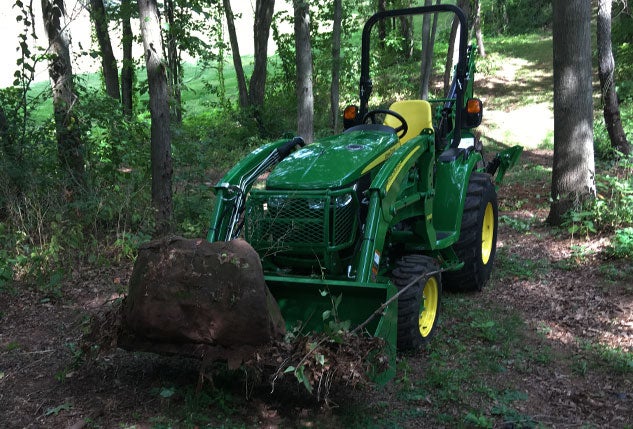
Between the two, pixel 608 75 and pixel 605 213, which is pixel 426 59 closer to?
pixel 608 75

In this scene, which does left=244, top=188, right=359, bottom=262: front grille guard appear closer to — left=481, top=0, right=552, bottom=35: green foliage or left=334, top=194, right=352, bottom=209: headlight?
left=334, top=194, right=352, bottom=209: headlight

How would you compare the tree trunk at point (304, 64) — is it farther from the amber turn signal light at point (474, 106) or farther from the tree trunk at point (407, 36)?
the tree trunk at point (407, 36)

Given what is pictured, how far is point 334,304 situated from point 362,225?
90cm

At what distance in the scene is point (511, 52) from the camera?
1012 inches

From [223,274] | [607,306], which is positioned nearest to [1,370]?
[223,274]

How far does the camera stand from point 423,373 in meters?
4.24

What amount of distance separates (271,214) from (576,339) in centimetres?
268

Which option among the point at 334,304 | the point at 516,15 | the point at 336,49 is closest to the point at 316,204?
the point at 334,304

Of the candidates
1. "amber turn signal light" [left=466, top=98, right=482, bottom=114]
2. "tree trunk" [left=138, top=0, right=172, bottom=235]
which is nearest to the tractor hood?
"amber turn signal light" [left=466, top=98, right=482, bottom=114]

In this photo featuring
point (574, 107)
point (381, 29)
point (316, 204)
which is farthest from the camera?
point (381, 29)

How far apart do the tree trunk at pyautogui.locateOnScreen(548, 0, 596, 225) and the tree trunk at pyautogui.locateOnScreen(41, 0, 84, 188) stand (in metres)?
6.11

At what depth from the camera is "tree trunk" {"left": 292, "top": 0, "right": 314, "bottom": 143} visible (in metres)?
10.7

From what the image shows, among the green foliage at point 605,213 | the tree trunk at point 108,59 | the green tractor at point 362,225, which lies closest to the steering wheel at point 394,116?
the green tractor at point 362,225

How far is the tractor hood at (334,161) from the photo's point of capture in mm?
4461
